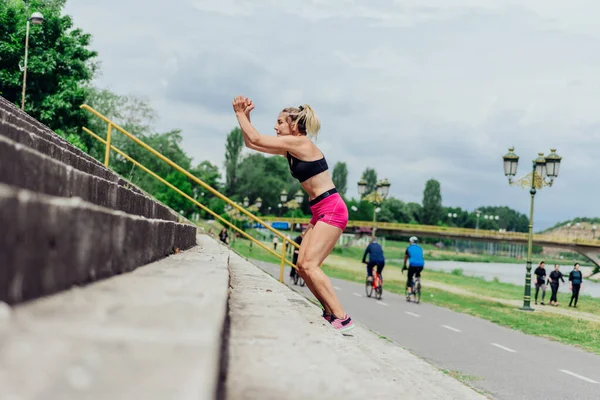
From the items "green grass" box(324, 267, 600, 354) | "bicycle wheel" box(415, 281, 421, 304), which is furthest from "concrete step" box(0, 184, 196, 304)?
"bicycle wheel" box(415, 281, 421, 304)

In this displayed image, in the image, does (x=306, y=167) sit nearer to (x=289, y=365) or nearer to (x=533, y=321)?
(x=289, y=365)

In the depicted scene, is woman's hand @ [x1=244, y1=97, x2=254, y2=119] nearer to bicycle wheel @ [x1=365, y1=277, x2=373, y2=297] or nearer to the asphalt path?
the asphalt path

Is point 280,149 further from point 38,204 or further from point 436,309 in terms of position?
point 436,309

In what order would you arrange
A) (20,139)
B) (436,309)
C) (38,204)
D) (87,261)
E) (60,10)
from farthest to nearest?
1. (60,10)
2. (436,309)
3. (20,139)
4. (87,261)
5. (38,204)

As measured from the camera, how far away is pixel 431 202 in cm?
17100

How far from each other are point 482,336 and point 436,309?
215 inches

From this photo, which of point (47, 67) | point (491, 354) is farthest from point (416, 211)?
point (491, 354)

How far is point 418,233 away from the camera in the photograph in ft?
305

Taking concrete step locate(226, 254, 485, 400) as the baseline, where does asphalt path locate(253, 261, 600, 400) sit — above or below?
below

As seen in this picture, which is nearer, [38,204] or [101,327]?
[101,327]

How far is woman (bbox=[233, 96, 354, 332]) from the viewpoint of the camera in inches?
182

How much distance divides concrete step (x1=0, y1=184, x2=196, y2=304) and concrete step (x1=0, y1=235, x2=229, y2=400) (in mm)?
69

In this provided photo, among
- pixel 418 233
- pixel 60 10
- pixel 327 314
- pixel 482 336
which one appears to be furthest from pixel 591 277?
pixel 327 314

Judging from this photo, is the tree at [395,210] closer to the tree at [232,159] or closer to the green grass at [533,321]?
the tree at [232,159]
